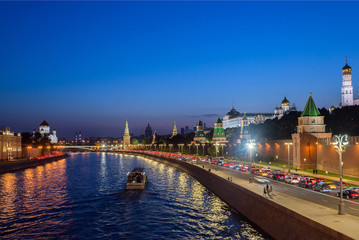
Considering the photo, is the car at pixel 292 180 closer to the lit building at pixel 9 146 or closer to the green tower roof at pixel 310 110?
the green tower roof at pixel 310 110

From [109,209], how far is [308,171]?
110 ft

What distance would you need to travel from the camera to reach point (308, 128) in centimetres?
5891

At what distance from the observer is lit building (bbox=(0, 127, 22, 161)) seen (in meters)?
92.7

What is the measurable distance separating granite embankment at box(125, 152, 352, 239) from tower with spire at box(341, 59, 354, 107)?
145007 mm

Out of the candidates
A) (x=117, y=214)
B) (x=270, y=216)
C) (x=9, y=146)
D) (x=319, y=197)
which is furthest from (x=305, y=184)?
(x=9, y=146)

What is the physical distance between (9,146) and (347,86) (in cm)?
15356

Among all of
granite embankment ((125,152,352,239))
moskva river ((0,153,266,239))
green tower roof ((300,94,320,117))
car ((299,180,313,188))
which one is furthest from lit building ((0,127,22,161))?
car ((299,180,313,188))

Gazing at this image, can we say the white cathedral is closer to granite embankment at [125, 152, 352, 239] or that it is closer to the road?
granite embankment at [125, 152, 352, 239]

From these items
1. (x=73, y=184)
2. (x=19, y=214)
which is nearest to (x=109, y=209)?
(x=19, y=214)

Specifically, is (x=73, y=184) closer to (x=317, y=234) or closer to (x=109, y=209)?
(x=109, y=209)

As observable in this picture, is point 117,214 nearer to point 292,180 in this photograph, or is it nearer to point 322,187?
point 292,180

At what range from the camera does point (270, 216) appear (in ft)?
84.8

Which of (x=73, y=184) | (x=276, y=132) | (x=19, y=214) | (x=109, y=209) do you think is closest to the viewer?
(x=19, y=214)

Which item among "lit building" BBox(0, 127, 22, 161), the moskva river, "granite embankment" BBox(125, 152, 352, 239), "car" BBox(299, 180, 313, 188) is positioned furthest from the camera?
"lit building" BBox(0, 127, 22, 161)
